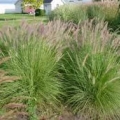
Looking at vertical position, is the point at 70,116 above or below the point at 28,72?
below

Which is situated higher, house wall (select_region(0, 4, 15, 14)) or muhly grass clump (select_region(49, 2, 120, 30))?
muhly grass clump (select_region(49, 2, 120, 30))

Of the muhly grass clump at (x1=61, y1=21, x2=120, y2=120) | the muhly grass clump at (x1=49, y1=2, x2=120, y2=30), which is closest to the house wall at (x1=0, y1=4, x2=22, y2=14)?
the muhly grass clump at (x1=49, y1=2, x2=120, y2=30)

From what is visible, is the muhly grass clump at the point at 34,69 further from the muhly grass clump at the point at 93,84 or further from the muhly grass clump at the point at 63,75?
the muhly grass clump at the point at 93,84

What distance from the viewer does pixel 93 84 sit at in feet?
16.8

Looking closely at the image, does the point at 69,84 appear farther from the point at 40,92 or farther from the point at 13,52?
the point at 13,52

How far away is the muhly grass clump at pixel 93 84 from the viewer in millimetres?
5129

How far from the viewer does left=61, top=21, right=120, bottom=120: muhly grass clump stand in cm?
513

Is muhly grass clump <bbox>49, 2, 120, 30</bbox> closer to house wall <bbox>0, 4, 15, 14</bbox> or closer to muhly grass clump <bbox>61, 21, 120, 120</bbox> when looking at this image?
muhly grass clump <bbox>61, 21, 120, 120</bbox>

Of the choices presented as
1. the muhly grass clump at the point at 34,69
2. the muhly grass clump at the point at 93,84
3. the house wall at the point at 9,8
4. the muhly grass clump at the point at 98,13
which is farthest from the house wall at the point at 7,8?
the muhly grass clump at the point at 93,84

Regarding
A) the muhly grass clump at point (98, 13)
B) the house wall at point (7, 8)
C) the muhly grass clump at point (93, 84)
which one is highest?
the muhly grass clump at point (93, 84)

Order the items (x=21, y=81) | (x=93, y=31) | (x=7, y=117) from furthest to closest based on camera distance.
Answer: (x=93, y=31) → (x=21, y=81) → (x=7, y=117)

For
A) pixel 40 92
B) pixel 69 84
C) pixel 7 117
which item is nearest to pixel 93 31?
pixel 69 84

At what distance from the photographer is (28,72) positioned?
5.05 meters

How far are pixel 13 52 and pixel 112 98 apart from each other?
4.77 ft
